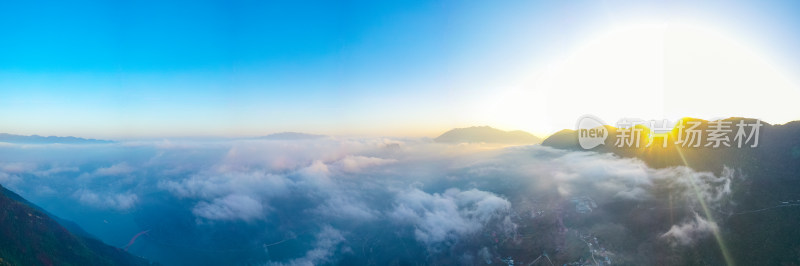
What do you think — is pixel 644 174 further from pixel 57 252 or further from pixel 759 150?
pixel 57 252

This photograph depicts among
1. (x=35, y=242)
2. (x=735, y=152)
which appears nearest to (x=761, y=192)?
(x=735, y=152)

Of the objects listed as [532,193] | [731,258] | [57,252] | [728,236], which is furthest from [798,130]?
[57,252]

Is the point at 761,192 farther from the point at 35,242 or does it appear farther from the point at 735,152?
the point at 35,242

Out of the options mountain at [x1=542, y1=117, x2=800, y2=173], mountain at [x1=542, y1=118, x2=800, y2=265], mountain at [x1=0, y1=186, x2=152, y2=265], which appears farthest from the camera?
mountain at [x1=542, y1=117, x2=800, y2=173]

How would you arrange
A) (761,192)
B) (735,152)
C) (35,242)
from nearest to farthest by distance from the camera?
(35,242), (761,192), (735,152)

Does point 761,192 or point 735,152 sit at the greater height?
point 735,152

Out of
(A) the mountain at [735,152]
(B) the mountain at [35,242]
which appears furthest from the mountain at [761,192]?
(B) the mountain at [35,242]

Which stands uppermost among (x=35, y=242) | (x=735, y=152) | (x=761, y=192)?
(x=735, y=152)

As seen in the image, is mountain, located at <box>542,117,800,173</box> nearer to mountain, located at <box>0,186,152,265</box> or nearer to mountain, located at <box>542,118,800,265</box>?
mountain, located at <box>542,118,800,265</box>

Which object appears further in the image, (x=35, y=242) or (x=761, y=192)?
(x=761, y=192)

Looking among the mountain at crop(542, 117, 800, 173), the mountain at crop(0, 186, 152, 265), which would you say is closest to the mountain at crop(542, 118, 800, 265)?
the mountain at crop(542, 117, 800, 173)
